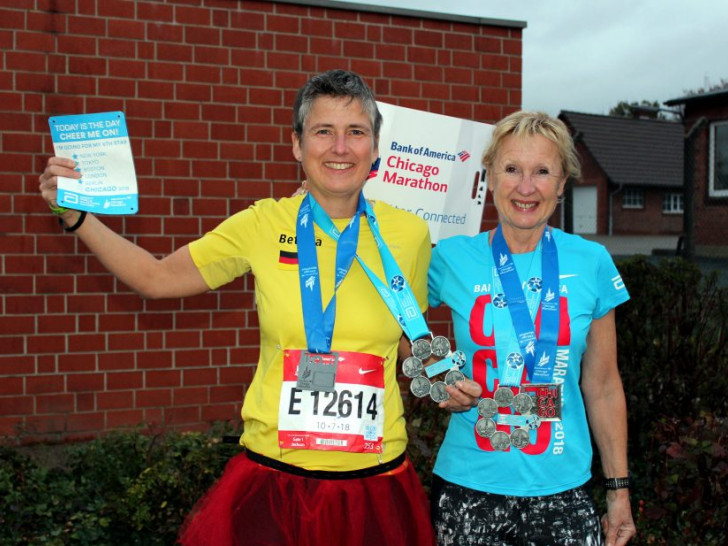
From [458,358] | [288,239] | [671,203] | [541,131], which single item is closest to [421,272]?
[458,358]

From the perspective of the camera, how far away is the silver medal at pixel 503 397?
7.23 ft

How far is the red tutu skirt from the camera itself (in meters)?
2.16

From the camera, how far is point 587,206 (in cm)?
4109

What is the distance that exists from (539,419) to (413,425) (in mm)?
1839

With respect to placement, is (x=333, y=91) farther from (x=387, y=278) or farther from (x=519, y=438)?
(x=519, y=438)

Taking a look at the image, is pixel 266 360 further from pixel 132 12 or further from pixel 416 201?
pixel 132 12

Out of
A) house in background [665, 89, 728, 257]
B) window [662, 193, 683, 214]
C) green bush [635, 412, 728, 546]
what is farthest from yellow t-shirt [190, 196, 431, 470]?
window [662, 193, 683, 214]

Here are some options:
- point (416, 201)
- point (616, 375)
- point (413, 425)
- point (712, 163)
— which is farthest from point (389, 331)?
point (712, 163)

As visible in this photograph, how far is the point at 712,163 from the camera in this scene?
20781 mm

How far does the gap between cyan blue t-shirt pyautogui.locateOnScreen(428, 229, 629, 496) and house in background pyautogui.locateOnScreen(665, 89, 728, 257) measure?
19080mm

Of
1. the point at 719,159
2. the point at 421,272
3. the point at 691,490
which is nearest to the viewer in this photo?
the point at 421,272

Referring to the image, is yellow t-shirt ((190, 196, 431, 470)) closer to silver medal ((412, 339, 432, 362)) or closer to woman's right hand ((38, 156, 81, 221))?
silver medal ((412, 339, 432, 362))

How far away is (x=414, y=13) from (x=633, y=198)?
3818 cm

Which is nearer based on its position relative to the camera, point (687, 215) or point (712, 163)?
point (687, 215)
